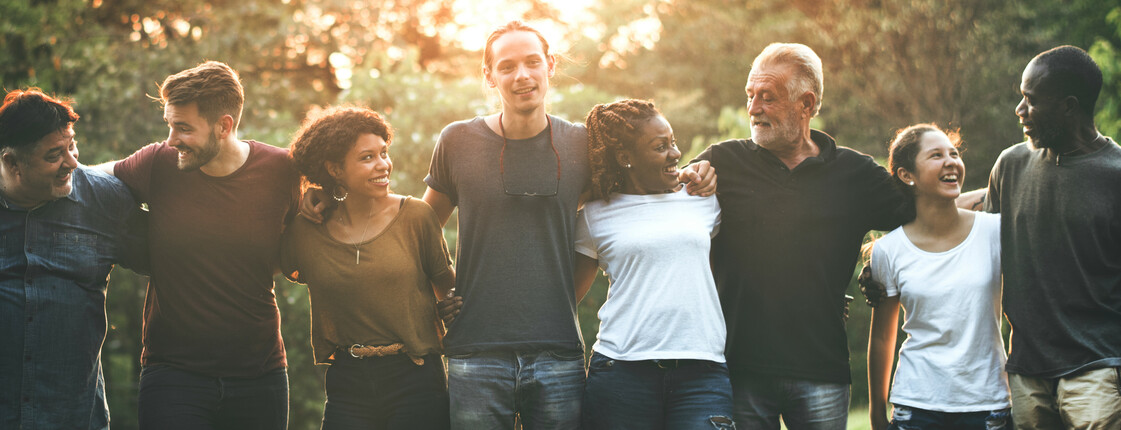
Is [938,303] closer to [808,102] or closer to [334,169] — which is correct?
[808,102]

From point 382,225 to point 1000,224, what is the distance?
8.86ft

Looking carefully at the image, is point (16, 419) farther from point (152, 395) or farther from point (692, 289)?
point (692, 289)

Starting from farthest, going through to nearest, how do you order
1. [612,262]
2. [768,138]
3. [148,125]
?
[148,125] < [768,138] < [612,262]

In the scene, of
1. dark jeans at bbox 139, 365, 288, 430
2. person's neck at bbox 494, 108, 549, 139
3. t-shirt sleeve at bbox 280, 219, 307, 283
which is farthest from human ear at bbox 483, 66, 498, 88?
dark jeans at bbox 139, 365, 288, 430

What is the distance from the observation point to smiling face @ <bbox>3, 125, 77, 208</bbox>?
11.8ft

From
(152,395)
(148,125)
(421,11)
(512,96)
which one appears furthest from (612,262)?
(421,11)

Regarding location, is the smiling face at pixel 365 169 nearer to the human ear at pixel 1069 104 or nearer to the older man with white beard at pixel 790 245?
the older man with white beard at pixel 790 245

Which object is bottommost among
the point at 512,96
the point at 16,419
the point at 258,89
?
the point at 16,419

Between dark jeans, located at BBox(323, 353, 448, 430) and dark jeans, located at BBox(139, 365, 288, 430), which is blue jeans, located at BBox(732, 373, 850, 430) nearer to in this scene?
dark jeans, located at BBox(323, 353, 448, 430)

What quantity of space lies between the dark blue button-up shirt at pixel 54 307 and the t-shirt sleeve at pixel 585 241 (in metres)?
2.01

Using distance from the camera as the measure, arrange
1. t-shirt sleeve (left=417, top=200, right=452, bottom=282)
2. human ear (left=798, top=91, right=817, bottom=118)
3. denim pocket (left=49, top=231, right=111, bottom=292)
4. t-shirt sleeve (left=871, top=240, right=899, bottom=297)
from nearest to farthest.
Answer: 1. denim pocket (left=49, top=231, right=111, bottom=292)
2. t-shirt sleeve (left=417, top=200, right=452, bottom=282)
3. t-shirt sleeve (left=871, top=240, right=899, bottom=297)
4. human ear (left=798, top=91, right=817, bottom=118)

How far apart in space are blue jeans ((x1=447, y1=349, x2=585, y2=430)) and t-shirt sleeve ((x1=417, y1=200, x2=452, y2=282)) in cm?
41

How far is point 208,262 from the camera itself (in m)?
3.87

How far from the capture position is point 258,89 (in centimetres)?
1116
